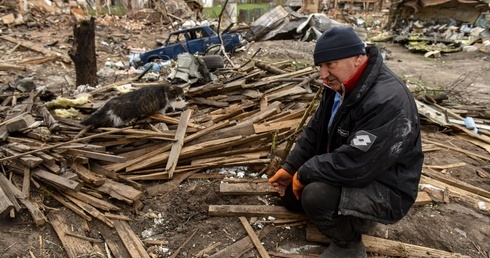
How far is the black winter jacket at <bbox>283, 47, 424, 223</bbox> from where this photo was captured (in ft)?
7.75

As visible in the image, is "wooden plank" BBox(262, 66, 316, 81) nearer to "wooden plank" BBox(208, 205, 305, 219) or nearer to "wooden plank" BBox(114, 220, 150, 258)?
"wooden plank" BBox(208, 205, 305, 219)

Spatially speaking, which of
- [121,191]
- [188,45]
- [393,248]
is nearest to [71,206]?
[121,191]

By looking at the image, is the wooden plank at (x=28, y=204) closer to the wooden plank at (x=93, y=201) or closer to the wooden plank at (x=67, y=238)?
the wooden plank at (x=67, y=238)

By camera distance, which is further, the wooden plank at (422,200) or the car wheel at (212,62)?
the car wheel at (212,62)

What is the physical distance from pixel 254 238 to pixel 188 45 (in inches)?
433

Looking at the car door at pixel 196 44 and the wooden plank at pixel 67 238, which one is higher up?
the car door at pixel 196 44

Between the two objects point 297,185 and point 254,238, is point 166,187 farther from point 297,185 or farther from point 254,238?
point 297,185

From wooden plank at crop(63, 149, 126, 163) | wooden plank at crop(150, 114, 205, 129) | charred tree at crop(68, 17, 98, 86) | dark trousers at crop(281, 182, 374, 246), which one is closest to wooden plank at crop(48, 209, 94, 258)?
wooden plank at crop(63, 149, 126, 163)

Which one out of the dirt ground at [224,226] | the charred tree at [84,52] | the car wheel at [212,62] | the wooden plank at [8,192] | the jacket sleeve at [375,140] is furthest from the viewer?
the charred tree at [84,52]

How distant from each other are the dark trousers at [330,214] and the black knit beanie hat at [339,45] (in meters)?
1.06

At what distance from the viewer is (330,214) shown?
2.69m

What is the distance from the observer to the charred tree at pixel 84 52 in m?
7.33

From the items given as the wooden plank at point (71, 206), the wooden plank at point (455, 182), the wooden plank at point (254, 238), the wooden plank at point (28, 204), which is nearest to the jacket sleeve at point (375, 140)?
the wooden plank at point (254, 238)

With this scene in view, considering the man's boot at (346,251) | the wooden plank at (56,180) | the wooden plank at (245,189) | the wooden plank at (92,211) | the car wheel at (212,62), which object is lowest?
the man's boot at (346,251)
